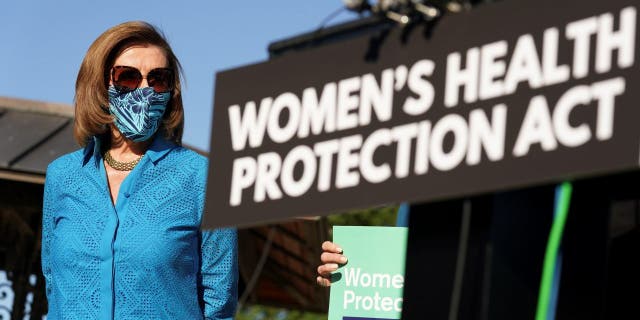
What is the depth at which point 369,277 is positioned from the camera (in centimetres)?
394

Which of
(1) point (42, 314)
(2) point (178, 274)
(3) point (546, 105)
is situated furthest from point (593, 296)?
(1) point (42, 314)

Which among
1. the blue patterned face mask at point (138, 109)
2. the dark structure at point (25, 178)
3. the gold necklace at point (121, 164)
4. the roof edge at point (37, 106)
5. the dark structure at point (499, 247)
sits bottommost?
the dark structure at point (499, 247)

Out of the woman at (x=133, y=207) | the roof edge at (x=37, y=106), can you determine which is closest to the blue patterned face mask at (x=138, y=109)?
the woman at (x=133, y=207)

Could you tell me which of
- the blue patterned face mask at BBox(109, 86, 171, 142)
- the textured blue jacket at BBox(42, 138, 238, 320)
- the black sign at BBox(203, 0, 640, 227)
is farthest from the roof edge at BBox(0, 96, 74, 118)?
the black sign at BBox(203, 0, 640, 227)

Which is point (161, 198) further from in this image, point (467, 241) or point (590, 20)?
point (590, 20)

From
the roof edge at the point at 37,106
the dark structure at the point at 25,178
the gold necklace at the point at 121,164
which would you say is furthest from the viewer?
the roof edge at the point at 37,106

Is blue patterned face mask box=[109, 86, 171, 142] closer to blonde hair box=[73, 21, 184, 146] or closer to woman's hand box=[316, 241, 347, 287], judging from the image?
blonde hair box=[73, 21, 184, 146]

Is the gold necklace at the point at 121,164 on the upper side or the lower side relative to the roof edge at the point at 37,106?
lower

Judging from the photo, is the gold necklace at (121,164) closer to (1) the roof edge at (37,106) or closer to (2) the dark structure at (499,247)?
(2) the dark structure at (499,247)

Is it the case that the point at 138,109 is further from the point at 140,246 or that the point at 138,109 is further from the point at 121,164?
the point at 140,246

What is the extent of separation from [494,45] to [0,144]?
268 inches

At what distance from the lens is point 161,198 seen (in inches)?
161

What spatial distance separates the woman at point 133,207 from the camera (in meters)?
3.98

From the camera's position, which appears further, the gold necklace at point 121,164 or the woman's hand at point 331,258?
the gold necklace at point 121,164
